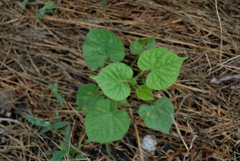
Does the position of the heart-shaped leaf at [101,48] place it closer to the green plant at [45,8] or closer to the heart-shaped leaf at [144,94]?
the heart-shaped leaf at [144,94]

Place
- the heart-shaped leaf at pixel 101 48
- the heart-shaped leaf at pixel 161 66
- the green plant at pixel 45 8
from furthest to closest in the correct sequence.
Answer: the green plant at pixel 45 8 → the heart-shaped leaf at pixel 101 48 → the heart-shaped leaf at pixel 161 66

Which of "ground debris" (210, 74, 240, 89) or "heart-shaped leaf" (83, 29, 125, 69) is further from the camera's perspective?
"ground debris" (210, 74, 240, 89)

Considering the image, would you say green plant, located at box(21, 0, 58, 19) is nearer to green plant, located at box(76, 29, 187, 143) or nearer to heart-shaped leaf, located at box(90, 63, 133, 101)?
green plant, located at box(76, 29, 187, 143)

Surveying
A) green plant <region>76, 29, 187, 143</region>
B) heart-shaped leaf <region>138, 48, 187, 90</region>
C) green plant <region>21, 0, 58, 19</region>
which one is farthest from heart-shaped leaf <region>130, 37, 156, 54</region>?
green plant <region>21, 0, 58, 19</region>

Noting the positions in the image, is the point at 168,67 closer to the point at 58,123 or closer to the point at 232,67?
the point at 232,67

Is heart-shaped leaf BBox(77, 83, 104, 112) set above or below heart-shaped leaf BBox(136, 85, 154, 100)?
below

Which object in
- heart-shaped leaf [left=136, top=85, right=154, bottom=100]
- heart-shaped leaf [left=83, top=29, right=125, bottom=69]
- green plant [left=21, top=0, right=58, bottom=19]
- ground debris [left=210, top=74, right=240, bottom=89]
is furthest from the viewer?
green plant [left=21, top=0, right=58, bottom=19]

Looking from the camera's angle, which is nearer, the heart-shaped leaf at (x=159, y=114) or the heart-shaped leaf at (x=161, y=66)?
the heart-shaped leaf at (x=161, y=66)

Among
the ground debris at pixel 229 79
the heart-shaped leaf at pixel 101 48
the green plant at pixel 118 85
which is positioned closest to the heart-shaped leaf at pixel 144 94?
the green plant at pixel 118 85
